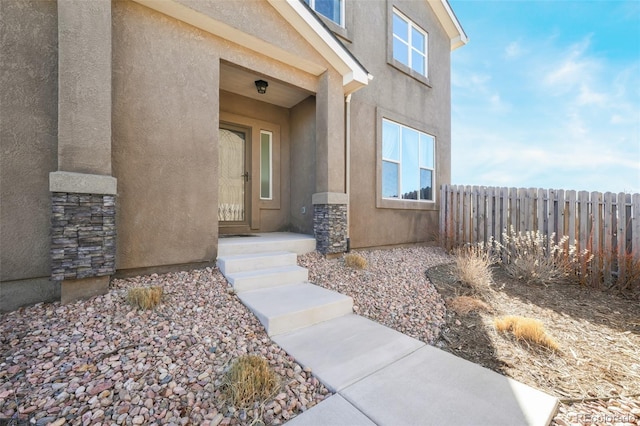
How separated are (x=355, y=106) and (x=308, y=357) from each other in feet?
17.8

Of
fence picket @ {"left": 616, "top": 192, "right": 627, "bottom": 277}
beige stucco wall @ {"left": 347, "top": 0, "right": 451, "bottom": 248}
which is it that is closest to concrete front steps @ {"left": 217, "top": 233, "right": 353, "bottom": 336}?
beige stucco wall @ {"left": 347, "top": 0, "right": 451, "bottom": 248}

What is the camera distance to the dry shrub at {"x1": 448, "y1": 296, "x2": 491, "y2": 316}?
3.48 metres

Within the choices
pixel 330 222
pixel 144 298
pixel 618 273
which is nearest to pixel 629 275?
pixel 618 273

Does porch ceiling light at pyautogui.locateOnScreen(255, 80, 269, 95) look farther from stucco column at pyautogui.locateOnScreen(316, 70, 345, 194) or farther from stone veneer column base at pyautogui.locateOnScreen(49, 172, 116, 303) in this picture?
stone veneer column base at pyautogui.locateOnScreen(49, 172, 116, 303)

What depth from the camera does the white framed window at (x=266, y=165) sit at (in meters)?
6.52

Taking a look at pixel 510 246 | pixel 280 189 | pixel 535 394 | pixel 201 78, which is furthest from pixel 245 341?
pixel 510 246

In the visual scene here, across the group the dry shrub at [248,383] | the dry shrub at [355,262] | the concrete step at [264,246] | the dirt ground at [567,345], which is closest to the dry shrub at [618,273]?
the dirt ground at [567,345]

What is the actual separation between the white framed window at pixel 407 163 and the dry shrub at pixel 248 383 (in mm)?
5501

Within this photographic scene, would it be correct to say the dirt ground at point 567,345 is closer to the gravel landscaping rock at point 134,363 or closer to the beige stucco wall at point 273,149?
the gravel landscaping rock at point 134,363

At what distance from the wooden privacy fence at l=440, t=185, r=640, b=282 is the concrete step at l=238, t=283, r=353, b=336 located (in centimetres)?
468

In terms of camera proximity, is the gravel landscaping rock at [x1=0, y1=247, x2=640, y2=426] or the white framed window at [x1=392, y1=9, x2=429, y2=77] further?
the white framed window at [x1=392, y1=9, x2=429, y2=77]

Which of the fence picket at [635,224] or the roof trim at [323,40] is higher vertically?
the roof trim at [323,40]

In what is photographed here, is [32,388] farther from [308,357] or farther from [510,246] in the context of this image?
[510,246]

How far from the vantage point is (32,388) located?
6.03 ft
